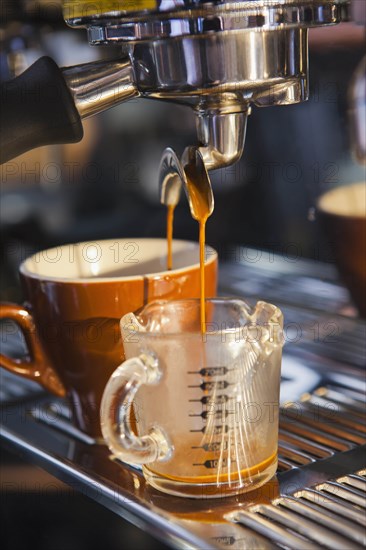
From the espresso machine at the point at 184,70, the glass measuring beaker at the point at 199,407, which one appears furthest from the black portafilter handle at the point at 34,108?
the glass measuring beaker at the point at 199,407

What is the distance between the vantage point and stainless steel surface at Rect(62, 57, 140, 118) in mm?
441

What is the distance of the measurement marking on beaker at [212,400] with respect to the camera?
42cm

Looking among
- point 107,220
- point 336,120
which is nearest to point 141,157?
point 107,220

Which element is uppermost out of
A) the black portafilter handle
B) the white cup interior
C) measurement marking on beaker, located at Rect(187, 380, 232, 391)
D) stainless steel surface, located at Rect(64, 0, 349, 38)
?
stainless steel surface, located at Rect(64, 0, 349, 38)

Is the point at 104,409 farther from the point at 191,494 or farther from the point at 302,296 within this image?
the point at 302,296

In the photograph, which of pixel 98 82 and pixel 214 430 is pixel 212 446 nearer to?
pixel 214 430

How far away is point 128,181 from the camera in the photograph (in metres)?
1.08

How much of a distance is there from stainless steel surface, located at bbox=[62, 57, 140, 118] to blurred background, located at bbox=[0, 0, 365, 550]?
0.11 meters

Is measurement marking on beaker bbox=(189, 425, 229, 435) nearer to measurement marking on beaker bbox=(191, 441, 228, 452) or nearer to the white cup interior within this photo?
measurement marking on beaker bbox=(191, 441, 228, 452)

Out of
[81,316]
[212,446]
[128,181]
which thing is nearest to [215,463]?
[212,446]

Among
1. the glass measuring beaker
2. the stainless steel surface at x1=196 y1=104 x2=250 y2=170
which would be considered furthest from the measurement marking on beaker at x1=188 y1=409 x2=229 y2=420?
the stainless steel surface at x1=196 y1=104 x2=250 y2=170

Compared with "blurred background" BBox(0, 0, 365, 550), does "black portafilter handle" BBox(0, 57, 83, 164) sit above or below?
above

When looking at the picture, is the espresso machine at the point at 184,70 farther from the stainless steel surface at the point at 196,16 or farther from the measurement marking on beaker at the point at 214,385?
the measurement marking on beaker at the point at 214,385

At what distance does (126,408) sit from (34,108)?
0.16 m
